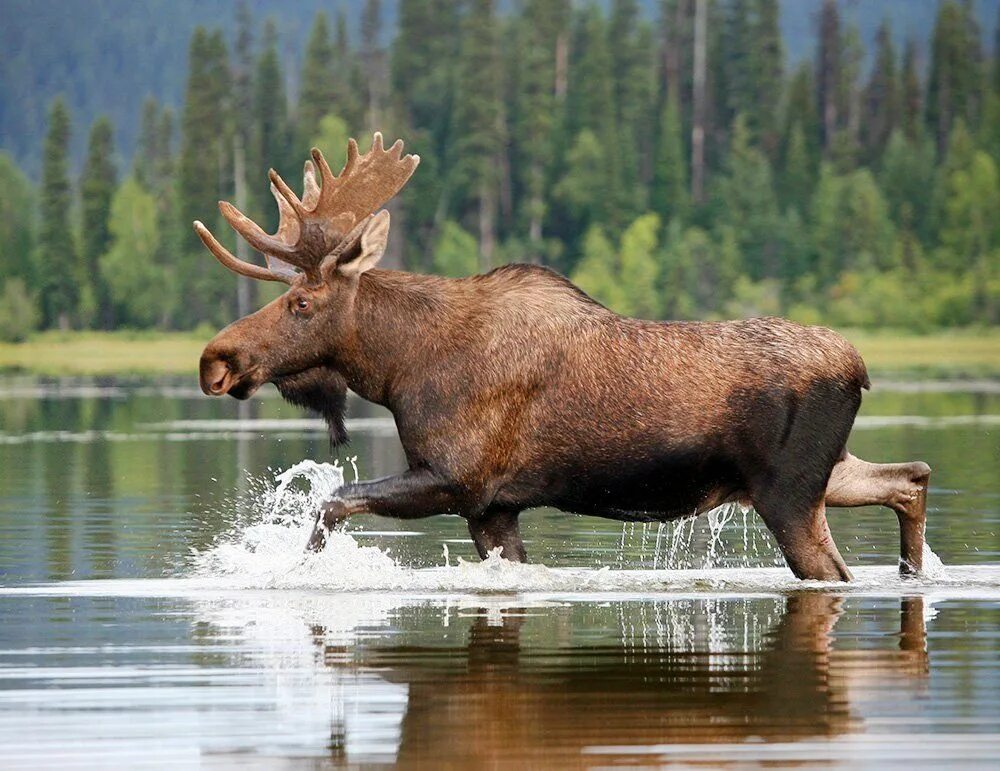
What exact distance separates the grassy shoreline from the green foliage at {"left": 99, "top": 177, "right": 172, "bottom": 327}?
221 cm

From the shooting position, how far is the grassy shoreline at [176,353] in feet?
227

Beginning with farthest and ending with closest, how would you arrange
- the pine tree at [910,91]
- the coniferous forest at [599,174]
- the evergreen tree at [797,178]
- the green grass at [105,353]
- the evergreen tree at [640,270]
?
1. the pine tree at [910,91]
2. the evergreen tree at [797,178]
3. the coniferous forest at [599,174]
4. the evergreen tree at [640,270]
5. the green grass at [105,353]

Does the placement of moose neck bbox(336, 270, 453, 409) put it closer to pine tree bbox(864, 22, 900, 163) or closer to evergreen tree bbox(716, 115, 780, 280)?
evergreen tree bbox(716, 115, 780, 280)

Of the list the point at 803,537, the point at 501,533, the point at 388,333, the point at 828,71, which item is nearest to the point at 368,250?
the point at 388,333

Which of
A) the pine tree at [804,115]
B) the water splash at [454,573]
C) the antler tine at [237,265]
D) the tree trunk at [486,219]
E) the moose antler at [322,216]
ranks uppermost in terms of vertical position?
the moose antler at [322,216]

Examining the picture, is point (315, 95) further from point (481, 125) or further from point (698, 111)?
point (698, 111)

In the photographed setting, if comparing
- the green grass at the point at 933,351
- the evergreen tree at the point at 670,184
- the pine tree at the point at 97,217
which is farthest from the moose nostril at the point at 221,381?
the pine tree at the point at 97,217

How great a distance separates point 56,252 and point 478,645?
101356 millimetres

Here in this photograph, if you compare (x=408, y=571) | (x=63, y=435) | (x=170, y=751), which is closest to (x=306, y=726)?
(x=170, y=751)

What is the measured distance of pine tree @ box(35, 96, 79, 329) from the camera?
353 ft

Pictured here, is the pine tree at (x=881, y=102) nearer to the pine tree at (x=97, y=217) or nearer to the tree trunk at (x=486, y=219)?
the tree trunk at (x=486, y=219)

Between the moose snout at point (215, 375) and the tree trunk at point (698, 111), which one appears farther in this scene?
the tree trunk at point (698, 111)

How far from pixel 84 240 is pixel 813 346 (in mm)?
103575

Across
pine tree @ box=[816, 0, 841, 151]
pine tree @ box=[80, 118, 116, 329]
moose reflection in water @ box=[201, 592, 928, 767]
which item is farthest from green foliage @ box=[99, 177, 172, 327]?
moose reflection in water @ box=[201, 592, 928, 767]
